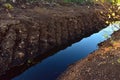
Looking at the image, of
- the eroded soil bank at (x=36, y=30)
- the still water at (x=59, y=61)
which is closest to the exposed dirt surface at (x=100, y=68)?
the still water at (x=59, y=61)

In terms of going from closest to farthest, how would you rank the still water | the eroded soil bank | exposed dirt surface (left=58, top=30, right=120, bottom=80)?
exposed dirt surface (left=58, top=30, right=120, bottom=80), the still water, the eroded soil bank

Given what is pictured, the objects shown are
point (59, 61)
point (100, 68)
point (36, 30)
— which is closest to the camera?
point (100, 68)

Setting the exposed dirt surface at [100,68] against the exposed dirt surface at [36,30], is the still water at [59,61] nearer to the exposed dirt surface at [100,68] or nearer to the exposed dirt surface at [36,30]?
the exposed dirt surface at [36,30]

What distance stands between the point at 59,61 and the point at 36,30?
4608mm

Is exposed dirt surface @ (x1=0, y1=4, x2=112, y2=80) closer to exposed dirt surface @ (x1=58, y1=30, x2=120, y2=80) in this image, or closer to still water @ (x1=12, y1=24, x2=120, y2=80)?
still water @ (x1=12, y1=24, x2=120, y2=80)

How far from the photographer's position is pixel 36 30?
94.9 ft

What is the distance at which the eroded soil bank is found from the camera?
24844 mm

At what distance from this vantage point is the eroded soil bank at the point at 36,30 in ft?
81.5

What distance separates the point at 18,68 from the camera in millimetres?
24312

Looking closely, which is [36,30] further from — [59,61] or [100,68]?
[100,68]

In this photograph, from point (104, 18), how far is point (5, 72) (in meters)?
25.1

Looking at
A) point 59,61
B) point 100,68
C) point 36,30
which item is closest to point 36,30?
point 36,30

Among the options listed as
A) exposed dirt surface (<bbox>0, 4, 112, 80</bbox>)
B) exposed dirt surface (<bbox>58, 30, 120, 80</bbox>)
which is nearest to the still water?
exposed dirt surface (<bbox>0, 4, 112, 80</bbox>)

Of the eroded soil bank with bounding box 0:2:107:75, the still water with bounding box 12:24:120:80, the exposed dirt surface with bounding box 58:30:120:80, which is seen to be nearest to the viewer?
the exposed dirt surface with bounding box 58:30:120:80
